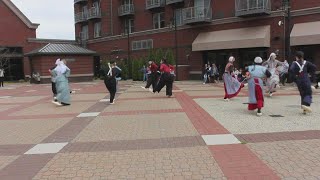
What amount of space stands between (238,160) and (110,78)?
994cm

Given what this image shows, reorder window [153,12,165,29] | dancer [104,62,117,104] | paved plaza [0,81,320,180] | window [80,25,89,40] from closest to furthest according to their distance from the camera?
paved plaza [0,81,320,180] → dancer [104,62,117,104] → window [153,12,165,29] → window [80,25,89,40]

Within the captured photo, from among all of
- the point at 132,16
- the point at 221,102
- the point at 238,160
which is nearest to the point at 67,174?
the point at 238,160

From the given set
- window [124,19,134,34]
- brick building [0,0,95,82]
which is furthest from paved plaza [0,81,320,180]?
brick building [0,0,95,82]

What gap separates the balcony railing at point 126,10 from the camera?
4259 centimetres

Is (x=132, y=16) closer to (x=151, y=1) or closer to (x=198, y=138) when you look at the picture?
(x=151, y=1)

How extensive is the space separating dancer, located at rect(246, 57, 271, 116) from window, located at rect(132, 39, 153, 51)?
93.1ft

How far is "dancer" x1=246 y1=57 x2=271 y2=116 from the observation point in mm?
11102

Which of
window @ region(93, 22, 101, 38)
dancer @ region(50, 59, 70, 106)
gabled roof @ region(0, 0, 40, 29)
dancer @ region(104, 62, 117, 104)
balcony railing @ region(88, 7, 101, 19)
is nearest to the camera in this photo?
dancer @ region(50, 59, 70, 106)

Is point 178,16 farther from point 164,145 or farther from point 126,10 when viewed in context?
point 164,145

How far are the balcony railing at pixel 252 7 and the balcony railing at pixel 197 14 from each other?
3.37m

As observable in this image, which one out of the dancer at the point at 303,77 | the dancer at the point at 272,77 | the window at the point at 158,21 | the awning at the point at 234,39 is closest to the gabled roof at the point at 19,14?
the window at the point at 158,21

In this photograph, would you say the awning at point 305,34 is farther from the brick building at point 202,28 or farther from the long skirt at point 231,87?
the long skirt at point 231,87

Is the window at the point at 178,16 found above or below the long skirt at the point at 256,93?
above

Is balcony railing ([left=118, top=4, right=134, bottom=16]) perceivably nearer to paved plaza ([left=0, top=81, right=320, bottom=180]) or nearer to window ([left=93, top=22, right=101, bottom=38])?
window ([left=93, top=22, right=101, bottom=38])
